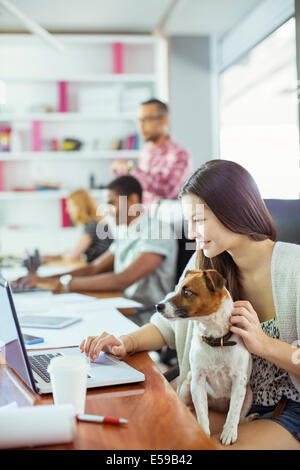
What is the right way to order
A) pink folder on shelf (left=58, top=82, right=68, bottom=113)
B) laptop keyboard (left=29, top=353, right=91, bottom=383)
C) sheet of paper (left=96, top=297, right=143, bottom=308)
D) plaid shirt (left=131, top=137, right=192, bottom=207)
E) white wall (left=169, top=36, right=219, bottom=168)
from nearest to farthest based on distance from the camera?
laptop keyboard (left=29, top=353, right=91, bottom=383) → sheet of paper (left=96, top=297, right=143, bottom=308) → plaid shirt (left=131, top=137, right=192, bottom=207) → white wall (left=169, top=36, right=219, bottom=168) → pink folder on shelf (left=58, top=82, right=68, bottom=113)

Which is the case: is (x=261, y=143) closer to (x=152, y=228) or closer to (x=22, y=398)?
(x=152, y=228)

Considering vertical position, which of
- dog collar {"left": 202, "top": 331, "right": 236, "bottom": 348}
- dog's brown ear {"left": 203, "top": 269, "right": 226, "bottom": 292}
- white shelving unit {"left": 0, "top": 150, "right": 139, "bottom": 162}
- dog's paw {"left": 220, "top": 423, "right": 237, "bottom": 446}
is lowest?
dog's paw {"left": 220, "top": 423, "right": 237, "bottom": 446}

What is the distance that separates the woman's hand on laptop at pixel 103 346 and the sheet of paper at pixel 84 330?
187 millimetres

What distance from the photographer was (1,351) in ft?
4.80

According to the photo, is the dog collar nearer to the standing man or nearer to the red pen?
the red pen

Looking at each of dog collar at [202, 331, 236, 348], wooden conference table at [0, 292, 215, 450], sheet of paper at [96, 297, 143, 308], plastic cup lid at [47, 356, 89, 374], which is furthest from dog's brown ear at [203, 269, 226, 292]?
sheet of paper at [96, 297, 143, 308]

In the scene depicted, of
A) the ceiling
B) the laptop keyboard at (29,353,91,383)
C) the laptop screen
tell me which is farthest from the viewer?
the ceiling

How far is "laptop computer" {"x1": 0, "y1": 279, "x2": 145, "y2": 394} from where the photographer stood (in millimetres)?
1145

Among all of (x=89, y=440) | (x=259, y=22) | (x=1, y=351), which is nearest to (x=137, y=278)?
(x=1, y=351)

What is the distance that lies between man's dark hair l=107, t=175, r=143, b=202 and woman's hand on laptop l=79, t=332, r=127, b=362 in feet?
4.93

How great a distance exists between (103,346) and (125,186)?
5.15 ft

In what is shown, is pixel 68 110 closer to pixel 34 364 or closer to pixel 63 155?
pixel 63 155

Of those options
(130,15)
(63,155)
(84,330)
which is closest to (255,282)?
(84,330)

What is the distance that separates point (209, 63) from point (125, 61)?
2.90 feet
